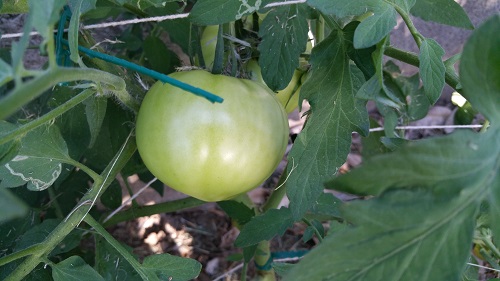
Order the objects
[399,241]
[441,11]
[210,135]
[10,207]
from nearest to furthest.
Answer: [10,207] < [399,241] < [210,135] < [441,11]

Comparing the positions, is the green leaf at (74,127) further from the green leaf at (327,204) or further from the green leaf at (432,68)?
the green leaf at (432,68)

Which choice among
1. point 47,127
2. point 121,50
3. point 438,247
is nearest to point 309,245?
point 121,50

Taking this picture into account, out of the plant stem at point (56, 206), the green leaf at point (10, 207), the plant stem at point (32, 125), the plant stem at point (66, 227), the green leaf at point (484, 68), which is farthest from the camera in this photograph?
the plant stem at point (56, 206)

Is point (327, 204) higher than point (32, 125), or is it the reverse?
point (32, 125)

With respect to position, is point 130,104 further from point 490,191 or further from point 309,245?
point 309,245

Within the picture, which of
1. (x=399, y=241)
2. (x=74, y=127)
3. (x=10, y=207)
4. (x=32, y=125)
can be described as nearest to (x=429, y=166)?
(x=399, y=241)

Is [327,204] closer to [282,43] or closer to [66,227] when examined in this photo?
[282,43]

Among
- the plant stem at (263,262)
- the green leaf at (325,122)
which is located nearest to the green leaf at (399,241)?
the green leaf at (325,122)
